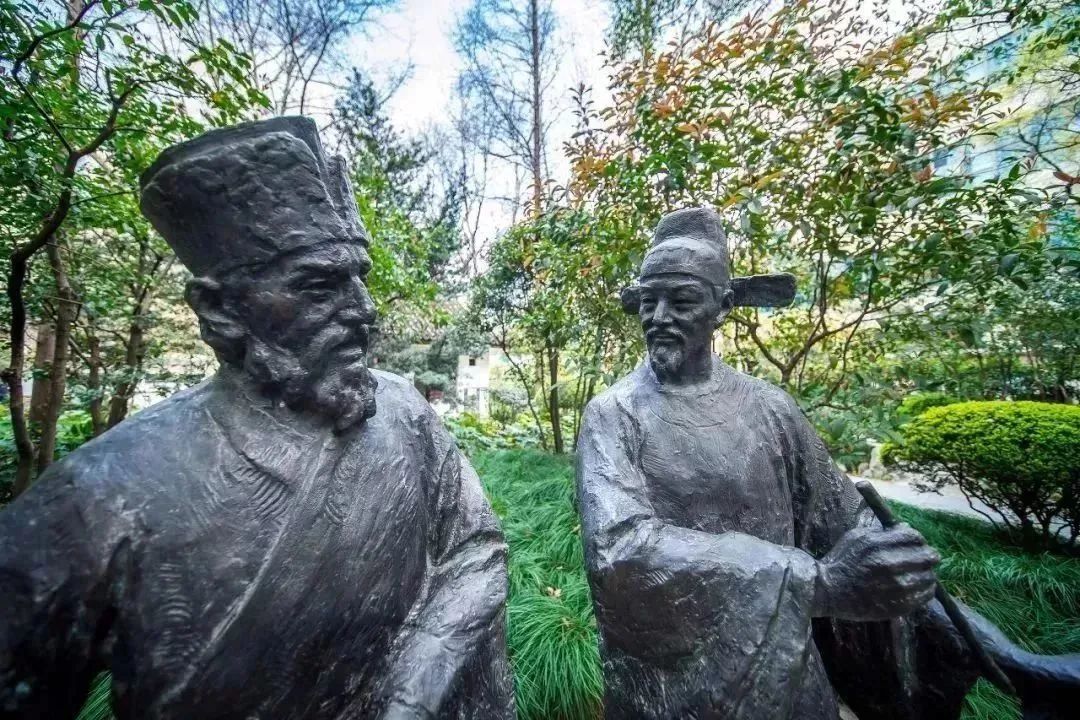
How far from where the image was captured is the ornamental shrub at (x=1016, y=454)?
14.7 feet

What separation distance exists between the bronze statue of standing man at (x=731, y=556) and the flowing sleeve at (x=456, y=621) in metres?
0.29

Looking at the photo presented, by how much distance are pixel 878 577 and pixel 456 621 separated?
98 centimetres

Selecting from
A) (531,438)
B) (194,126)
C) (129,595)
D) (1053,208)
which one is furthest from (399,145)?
(129,595)

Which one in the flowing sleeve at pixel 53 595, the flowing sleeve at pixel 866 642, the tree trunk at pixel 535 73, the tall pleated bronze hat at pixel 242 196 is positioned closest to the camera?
the flowing sleeve at pixel 53 595

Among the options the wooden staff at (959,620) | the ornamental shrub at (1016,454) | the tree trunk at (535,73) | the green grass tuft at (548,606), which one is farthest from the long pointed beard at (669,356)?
the tree trunk at (535,73)

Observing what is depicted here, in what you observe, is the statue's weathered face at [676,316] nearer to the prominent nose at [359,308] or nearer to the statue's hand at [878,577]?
the statue's hand at [878,577]

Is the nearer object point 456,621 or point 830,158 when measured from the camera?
point 456,621

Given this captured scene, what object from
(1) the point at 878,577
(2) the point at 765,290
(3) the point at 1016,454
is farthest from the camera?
(3) the point at 1016,454

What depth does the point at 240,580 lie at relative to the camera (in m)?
0.96

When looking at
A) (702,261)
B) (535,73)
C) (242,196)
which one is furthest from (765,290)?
(535,73)

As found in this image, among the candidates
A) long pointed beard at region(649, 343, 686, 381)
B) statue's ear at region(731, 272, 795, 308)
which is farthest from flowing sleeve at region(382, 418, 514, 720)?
statue's ear at region(731, 272, 795, 308)

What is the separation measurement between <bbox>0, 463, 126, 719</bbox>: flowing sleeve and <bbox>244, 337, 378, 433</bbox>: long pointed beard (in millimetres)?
354

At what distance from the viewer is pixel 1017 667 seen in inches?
52.7

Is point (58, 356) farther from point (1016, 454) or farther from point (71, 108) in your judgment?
point (1016, 454)
